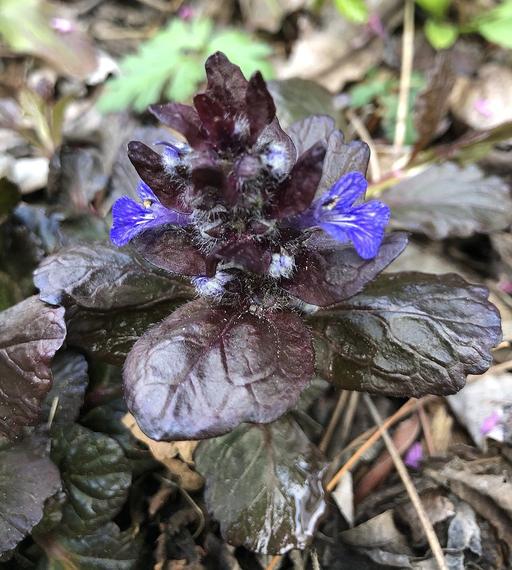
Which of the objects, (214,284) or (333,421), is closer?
(214,284)

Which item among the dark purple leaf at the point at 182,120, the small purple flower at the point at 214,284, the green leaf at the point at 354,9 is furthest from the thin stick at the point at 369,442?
the green leaf at the point at 354,9

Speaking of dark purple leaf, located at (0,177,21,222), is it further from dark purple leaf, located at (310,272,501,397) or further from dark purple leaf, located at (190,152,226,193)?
dark purple leaf, located at (310,272,501,397)

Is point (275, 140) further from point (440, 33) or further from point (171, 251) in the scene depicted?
point (440, 33)

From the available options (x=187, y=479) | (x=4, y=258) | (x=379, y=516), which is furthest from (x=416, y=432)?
(x=4, y=258)

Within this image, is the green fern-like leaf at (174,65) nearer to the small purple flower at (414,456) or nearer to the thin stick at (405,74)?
the thin stick at (405,74)

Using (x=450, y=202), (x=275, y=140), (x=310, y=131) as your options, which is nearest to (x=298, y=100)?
(x=310, y=131)

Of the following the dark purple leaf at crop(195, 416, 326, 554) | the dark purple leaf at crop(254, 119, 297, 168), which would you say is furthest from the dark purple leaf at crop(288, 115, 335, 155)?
the dark purple leaf at crop(195, 416, 326, 554)
